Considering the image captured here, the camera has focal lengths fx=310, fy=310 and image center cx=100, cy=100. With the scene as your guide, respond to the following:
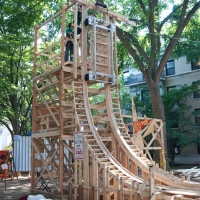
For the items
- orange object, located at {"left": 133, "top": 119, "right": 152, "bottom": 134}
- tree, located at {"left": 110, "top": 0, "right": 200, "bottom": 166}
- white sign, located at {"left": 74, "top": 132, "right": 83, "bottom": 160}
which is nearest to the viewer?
white sign, located at {"left": 74, "top": 132, "right": 83, "bottom": 160}

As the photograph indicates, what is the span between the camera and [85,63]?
39.0 ft

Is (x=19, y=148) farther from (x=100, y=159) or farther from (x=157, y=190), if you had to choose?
(x=157, y=190)

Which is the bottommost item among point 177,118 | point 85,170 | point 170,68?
point 85,170

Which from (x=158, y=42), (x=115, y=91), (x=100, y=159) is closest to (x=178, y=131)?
(x=158, y=42)

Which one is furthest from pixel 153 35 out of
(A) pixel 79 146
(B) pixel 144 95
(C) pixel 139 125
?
(B) pixel 144 95

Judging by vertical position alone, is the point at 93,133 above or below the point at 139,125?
below

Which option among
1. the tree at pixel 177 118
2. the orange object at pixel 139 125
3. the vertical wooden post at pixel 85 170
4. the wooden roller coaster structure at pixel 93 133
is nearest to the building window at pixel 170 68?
the tree at pixel 177 118

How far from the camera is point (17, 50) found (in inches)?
843

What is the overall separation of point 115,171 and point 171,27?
51.4 feet

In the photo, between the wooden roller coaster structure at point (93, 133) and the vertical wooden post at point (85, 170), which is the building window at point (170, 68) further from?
the vertical wooden post at point (85, 170)

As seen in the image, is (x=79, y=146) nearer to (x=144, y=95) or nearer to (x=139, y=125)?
(x=139, y=125)

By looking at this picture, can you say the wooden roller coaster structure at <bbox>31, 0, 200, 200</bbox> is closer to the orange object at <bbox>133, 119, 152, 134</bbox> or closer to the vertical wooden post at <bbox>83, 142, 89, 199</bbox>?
the vertical wooden post at <bbox>83, 142, 89, 199</bbox>

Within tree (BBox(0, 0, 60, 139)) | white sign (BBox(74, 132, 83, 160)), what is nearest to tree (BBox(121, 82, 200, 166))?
tree (BBox(0, 0, 60, 139))

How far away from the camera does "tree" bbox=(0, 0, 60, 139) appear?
16.3m
